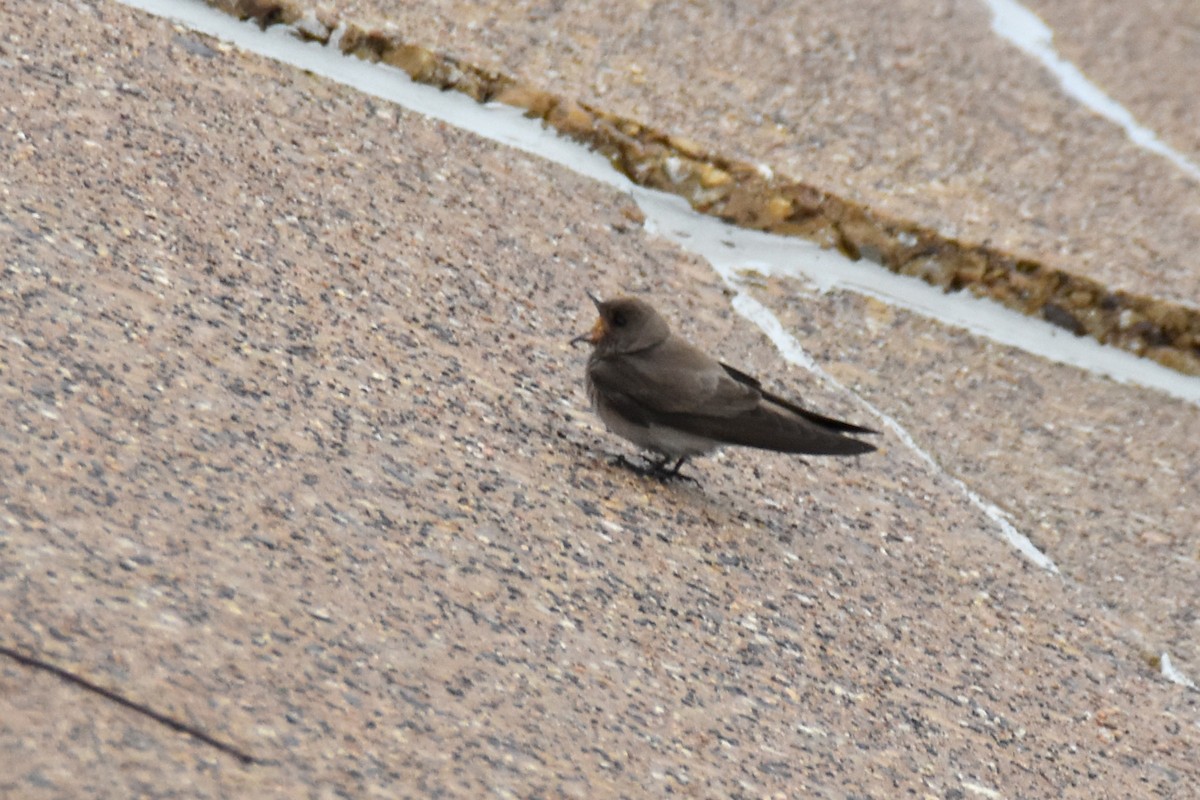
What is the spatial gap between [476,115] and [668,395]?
3.29ft

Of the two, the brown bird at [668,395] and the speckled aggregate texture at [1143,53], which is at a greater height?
the speckled aggregate texture at [1143,53]

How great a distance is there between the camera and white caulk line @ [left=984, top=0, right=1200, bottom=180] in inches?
172

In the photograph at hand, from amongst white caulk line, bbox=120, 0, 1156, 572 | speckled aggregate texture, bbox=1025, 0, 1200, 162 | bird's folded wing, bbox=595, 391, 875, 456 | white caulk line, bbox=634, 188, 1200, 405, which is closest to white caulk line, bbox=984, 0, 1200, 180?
speckled aggregate texture, bbox=1025, 0, 1200, 162

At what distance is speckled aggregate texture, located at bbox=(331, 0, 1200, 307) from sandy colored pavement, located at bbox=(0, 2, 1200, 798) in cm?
33

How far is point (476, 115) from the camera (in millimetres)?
3750

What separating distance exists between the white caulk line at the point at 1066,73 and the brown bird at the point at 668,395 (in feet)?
6.08

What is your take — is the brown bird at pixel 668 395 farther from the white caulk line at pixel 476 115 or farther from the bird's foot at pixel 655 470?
the white caulk line at pixel 476 115

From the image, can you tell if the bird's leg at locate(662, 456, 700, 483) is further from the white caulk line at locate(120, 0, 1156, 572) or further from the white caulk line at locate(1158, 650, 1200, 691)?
the white caulk line at locate(1158, 650, 1200, 691)

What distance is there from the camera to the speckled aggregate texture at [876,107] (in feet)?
12.6

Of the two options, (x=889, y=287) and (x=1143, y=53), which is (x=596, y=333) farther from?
(x=1143, y=53)

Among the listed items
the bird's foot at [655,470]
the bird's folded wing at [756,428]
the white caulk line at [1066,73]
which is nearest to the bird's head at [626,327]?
the bird's folded wing at [756,428]

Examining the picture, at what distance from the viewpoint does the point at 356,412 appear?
8.67 feet

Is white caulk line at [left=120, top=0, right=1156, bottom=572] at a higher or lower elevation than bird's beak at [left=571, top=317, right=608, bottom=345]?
higher

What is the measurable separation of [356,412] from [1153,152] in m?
2.70
